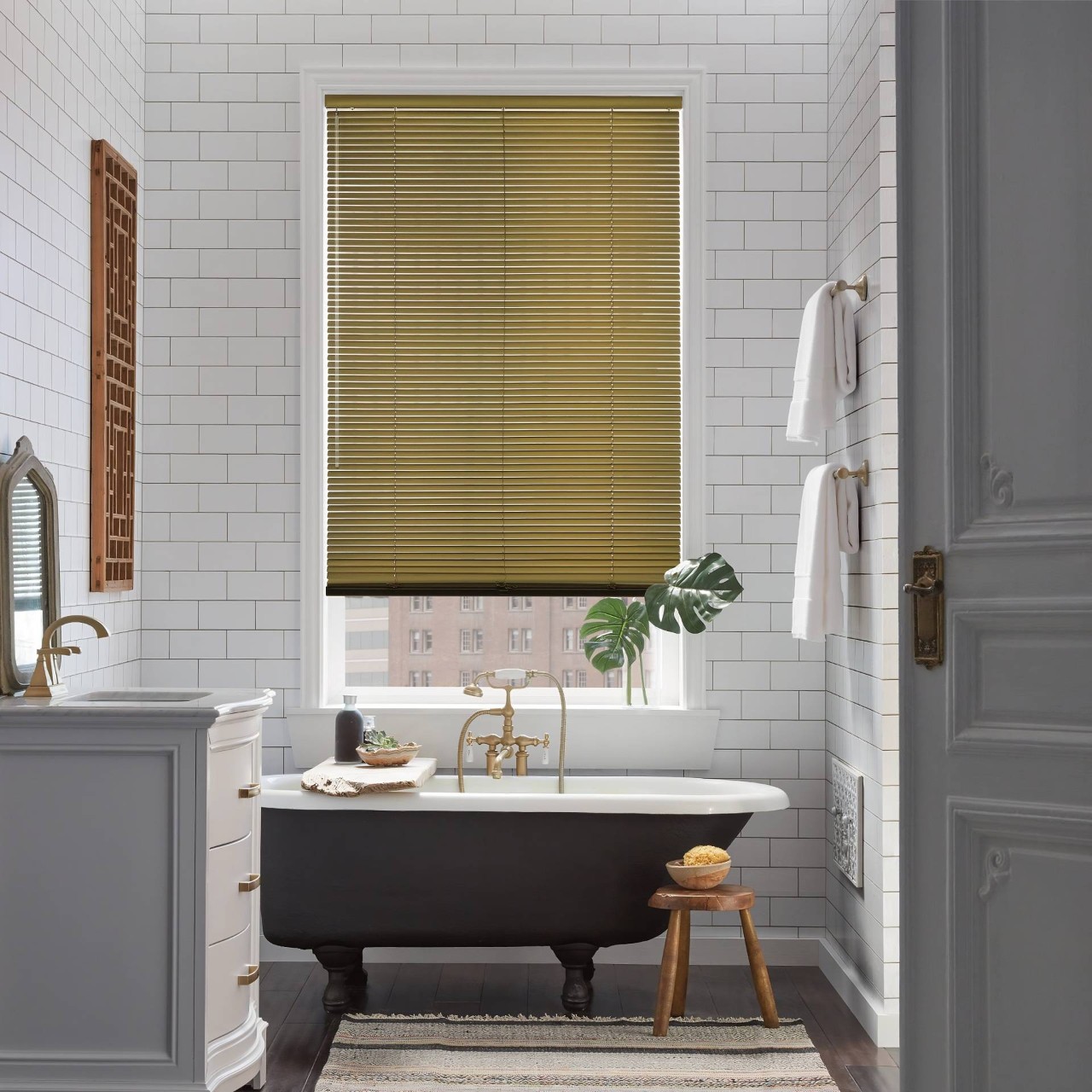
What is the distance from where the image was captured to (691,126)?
3799 mm

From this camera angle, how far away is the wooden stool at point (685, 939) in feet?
9.84

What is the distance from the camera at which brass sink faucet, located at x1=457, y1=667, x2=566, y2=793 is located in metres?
3.56

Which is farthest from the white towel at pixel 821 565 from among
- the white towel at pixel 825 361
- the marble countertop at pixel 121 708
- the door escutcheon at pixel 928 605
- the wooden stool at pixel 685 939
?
the marble countertop at pixel 121 708

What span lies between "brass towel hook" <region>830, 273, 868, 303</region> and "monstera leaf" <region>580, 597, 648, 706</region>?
121cm

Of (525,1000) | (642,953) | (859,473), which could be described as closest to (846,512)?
(859,473)

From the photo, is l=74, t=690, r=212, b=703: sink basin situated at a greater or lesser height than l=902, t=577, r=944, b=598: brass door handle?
lesser

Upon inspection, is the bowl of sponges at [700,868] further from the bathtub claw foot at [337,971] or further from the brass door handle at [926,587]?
the brass door handle at [926,587]

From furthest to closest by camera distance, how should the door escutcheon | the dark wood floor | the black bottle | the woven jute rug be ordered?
1. the black bottle
2. the dark wood floor
3. the woven jute rug
4. the door escutcheon

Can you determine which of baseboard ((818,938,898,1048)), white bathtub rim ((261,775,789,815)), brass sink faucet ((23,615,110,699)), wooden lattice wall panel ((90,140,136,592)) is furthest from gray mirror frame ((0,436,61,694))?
baseboard ((818,938,898,1048))

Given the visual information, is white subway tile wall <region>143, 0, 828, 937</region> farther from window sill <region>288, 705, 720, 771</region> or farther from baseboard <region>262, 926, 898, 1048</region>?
baseboard <region>262, 926, 898, 1048</region>

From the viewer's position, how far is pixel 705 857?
3.08 metres

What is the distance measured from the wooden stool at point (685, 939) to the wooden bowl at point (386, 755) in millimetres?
911

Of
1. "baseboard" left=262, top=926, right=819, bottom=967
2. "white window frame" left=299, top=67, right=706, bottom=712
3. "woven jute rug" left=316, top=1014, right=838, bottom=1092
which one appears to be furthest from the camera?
"white window frame" left=299, top=67, right=706, bottom=712

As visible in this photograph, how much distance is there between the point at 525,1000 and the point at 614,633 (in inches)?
47.7
